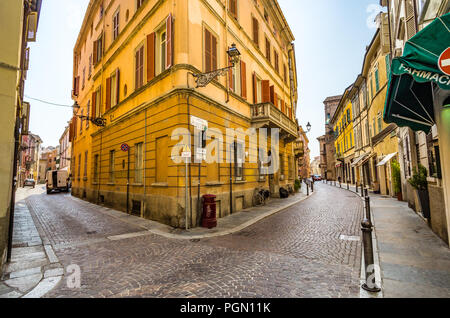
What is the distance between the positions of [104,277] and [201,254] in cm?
195

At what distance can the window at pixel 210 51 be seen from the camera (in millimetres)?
9609

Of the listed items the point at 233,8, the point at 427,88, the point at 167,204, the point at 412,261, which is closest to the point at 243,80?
the point at 233,8

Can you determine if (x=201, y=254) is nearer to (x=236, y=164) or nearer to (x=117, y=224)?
(x=117, y=224)

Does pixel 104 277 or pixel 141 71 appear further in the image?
pixel 141 71

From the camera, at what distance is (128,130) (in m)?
11.2

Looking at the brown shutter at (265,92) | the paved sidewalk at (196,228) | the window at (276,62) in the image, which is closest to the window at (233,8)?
the brown shutter at (265,92)

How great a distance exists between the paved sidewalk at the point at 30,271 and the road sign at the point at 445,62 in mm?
6793

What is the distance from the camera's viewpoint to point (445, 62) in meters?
3.21

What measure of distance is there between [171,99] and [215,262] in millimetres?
6269

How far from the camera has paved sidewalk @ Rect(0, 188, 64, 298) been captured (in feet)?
11.1

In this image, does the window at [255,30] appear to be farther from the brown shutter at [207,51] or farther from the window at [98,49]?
the window at [98,49]

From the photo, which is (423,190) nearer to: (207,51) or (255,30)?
(207,51)
